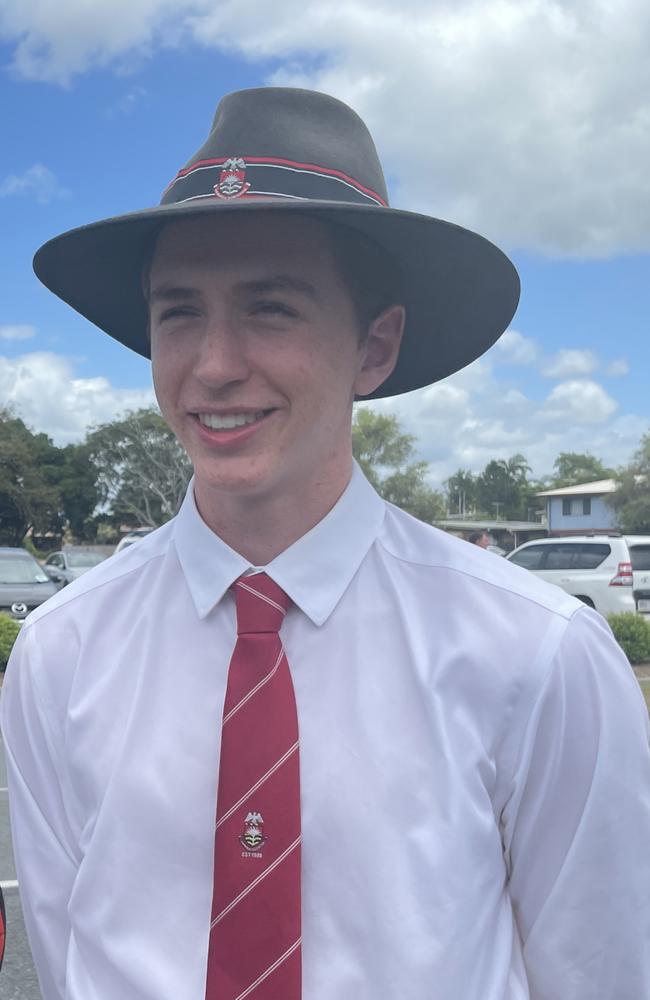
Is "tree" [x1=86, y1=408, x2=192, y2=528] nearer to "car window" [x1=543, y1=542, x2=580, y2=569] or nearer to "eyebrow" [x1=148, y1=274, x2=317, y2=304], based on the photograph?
"car window" [x1=543, y1=542, x2=580, y2=569]

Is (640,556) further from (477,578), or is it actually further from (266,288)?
(266,288)

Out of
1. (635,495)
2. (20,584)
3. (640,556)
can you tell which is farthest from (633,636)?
(635,495)

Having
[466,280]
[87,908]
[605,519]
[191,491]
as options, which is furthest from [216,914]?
[605,519]

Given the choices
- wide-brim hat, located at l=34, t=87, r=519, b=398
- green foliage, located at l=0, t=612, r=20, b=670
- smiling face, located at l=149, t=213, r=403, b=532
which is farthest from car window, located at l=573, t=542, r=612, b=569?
smiling face, located at l=149, t=213, r=403, b=532

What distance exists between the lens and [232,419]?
1615 millimetres

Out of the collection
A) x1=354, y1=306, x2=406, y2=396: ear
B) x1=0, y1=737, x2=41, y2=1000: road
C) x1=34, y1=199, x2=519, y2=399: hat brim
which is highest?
x1=34, y1=199, x2=519, y2=399: hat brim

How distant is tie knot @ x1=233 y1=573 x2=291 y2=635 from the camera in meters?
1.62

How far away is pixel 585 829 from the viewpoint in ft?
5.15

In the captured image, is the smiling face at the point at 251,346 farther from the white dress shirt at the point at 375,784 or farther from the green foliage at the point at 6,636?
the green foliage at the point at 6,636

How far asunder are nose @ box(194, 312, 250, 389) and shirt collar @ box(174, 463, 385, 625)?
0.97ft

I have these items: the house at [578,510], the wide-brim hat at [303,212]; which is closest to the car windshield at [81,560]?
the wide-brim hat at [303,212]

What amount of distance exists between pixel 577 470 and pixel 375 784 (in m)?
115

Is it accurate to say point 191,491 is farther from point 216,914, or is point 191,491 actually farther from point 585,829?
point 585,829

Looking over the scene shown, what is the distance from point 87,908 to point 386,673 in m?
0.58
